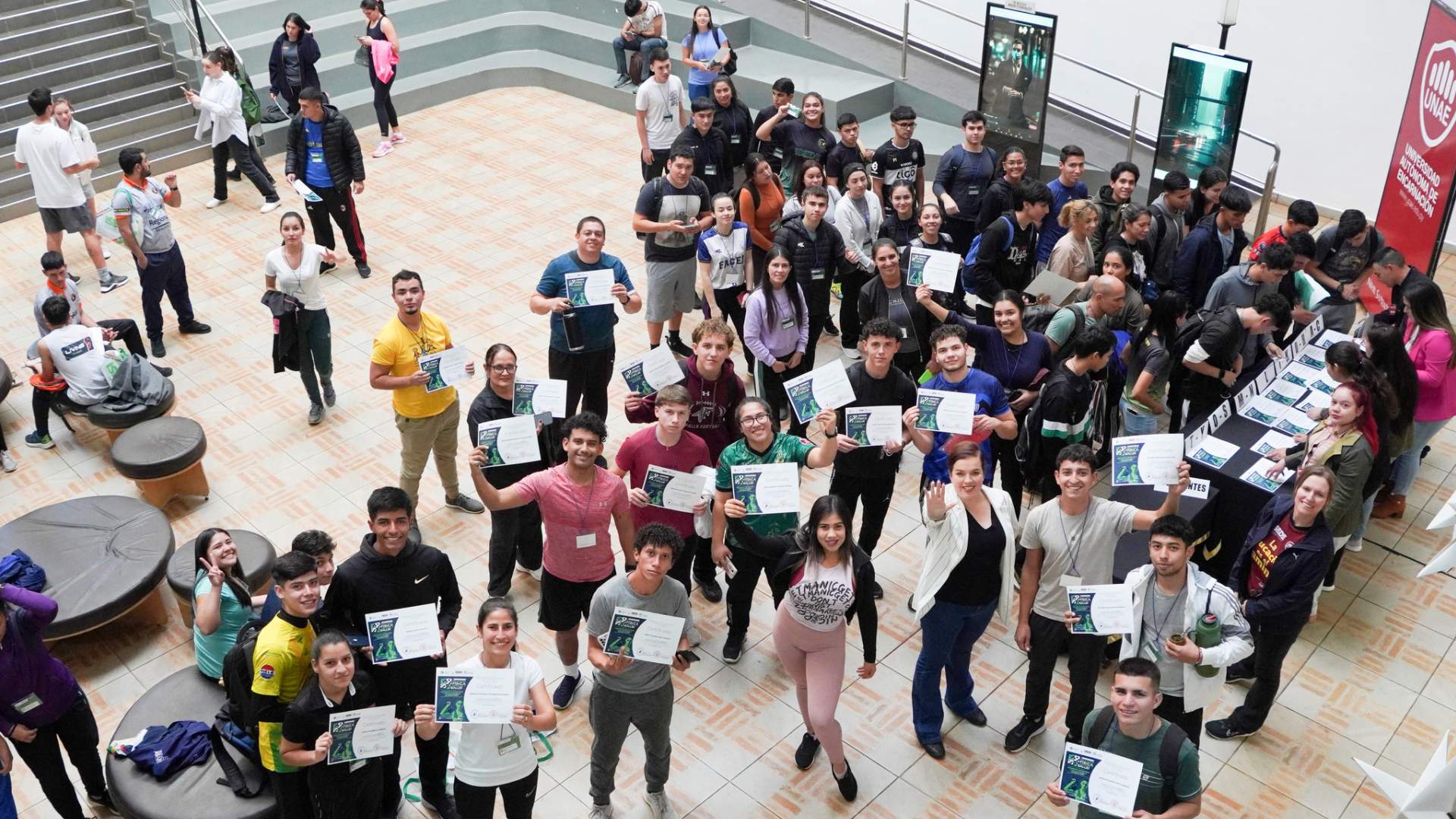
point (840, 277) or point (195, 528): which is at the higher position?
point (840, 277)

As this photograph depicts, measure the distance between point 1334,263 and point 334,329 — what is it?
7.60 m

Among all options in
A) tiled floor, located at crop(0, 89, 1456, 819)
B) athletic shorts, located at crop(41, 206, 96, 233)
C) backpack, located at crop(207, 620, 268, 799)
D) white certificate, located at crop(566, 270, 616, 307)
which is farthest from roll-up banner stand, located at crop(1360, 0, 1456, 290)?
athletic shorts, located at crop(41, 206, 96, 233)

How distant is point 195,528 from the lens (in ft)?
25.1

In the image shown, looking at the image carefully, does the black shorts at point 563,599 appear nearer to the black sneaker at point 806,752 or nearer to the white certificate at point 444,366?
the black sneaker at point 806,752

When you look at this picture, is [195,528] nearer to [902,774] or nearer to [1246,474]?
[902,774]

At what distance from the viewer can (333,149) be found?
10.1 metres

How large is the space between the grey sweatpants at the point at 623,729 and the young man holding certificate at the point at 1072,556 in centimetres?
171

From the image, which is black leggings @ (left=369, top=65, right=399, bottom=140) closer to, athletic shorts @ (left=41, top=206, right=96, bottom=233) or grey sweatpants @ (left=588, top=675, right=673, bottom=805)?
athletic shorts @ (left=41, top=206, right=96, bottom=233)

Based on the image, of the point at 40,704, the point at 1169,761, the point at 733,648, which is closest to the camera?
the point at 1169,761

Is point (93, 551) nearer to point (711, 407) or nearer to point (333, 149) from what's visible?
point (711, 407)

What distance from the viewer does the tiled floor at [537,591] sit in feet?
19.0

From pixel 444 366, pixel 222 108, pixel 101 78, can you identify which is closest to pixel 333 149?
pixel 222 108

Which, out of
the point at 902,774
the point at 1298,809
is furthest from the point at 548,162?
the point at 1298,809

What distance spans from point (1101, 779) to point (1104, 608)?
2.96 feet
